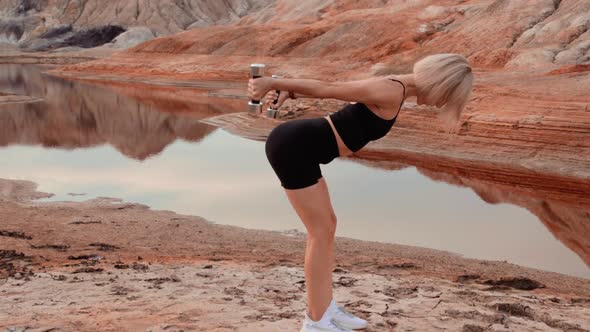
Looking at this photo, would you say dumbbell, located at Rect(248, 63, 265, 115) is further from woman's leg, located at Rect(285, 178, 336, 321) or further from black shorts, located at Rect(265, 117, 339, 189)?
woman's leg, located at Rect(285, 178, 336, 321)

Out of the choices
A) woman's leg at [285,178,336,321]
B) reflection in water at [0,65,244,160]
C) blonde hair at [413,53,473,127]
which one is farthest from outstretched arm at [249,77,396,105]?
reflection in water at [0,65,244,160]

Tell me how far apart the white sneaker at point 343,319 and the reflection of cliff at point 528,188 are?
7992 mm

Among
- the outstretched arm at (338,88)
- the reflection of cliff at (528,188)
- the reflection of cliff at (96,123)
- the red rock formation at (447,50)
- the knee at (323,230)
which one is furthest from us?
the reflection of cliff at (96,123)

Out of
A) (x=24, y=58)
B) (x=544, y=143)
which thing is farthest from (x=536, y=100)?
(x=24, y=58)

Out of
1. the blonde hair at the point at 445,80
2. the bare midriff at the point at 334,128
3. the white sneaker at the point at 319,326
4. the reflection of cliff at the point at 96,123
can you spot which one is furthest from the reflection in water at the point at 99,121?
the blonde hair at the point at 445,80

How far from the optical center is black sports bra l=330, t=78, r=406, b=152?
14.6 ft

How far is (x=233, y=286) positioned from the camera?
7.02 meters

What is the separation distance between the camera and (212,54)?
2498 inches

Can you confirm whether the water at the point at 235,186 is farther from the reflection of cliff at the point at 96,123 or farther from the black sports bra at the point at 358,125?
the black sports bra at the point at 358,125

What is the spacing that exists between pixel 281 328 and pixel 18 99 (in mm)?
37783

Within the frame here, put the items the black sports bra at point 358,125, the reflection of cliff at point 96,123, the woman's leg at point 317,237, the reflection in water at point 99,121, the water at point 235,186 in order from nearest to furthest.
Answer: the black sports bra at point 358,125
the woman's leg at point 317,237
the water at point 235,186
the reflection of cliff at point 96,123
the reflection in water at point 99,121

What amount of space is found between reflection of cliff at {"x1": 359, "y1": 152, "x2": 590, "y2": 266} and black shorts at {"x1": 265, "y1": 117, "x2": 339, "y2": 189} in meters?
8.93

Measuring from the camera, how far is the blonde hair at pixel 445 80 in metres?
4.44

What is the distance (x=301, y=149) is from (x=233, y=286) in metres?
2.88
